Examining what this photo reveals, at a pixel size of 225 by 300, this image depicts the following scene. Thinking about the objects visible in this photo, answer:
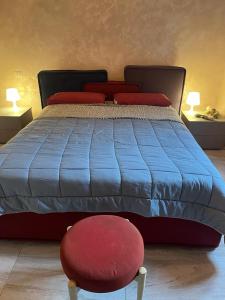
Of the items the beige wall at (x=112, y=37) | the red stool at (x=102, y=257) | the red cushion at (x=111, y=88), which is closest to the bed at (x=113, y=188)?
the red stool at (x=102, y=257)

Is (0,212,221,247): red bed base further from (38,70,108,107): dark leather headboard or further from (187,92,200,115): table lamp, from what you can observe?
(38,70,108,107): dark leather headboard

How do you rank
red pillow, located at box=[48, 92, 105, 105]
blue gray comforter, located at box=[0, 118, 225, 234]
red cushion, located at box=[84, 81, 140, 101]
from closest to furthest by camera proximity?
blue gray comforter, located at box=[0, 118, 225, 234] → red pillow, located at box=[48, 92, 105, 105] → red cushion, located at box=[84, 81, 140, 101]

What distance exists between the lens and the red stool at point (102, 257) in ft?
3.40

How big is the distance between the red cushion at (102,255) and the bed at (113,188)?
0.27m

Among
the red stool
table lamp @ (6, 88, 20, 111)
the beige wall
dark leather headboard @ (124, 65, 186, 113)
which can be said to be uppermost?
the beige wall

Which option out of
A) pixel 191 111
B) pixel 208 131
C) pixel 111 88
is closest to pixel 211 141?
pixel 208 131

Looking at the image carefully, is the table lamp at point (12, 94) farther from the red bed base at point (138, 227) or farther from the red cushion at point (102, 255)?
the red cushion at point (102, 255)

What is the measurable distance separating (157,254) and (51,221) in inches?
29.2

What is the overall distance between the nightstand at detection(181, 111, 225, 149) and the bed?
1.22 m

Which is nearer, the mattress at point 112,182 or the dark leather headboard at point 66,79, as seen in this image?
→ the mattress at point 112,182

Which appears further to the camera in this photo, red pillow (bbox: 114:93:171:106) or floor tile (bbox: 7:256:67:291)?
red pillow (bbox: 114:93:171:106)

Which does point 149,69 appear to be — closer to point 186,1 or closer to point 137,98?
point 137,98

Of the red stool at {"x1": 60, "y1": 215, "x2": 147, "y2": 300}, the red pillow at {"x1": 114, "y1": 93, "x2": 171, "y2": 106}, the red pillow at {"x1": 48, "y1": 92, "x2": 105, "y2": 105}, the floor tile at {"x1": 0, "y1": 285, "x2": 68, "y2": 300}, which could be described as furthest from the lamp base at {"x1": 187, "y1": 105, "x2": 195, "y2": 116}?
the floor tile at {"x1": 0, "y1": 285, "x2": 68, "y2": 300}

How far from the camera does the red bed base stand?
157 cm
